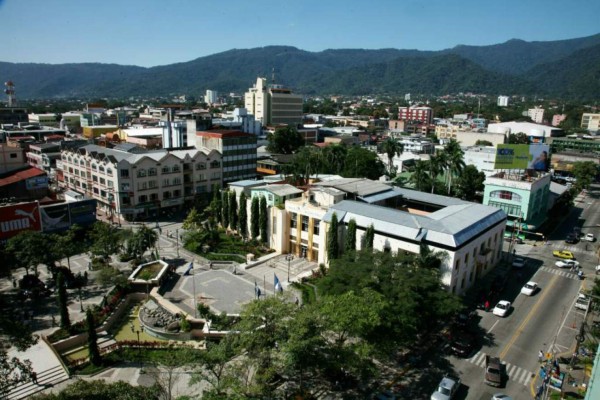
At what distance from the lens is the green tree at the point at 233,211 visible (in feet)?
209

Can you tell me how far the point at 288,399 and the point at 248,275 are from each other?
79.0 ft

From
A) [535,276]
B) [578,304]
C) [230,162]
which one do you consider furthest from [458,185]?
[230,162]

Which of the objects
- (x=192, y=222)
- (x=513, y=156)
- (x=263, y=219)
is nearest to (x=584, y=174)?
(x=513, y=156)

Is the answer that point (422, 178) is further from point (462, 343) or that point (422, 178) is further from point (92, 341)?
point (92, 341)

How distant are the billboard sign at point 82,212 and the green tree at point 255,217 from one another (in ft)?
78.8

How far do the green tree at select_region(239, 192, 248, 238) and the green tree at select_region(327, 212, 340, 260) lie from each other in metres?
16.6

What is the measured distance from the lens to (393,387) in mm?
30922

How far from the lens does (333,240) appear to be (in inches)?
1953

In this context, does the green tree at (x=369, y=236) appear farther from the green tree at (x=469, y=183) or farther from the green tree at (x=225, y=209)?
the green tree at (x=469, y=183)

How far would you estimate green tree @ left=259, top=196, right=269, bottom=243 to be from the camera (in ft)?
193

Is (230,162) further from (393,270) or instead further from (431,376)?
(431,376)

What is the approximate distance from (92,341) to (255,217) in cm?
3048

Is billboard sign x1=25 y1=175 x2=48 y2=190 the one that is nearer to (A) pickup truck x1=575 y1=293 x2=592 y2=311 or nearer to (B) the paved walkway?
(B) the paved walkway

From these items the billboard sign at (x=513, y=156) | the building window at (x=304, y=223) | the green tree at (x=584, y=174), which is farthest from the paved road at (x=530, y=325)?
the green tree at (x=584, y=174)
